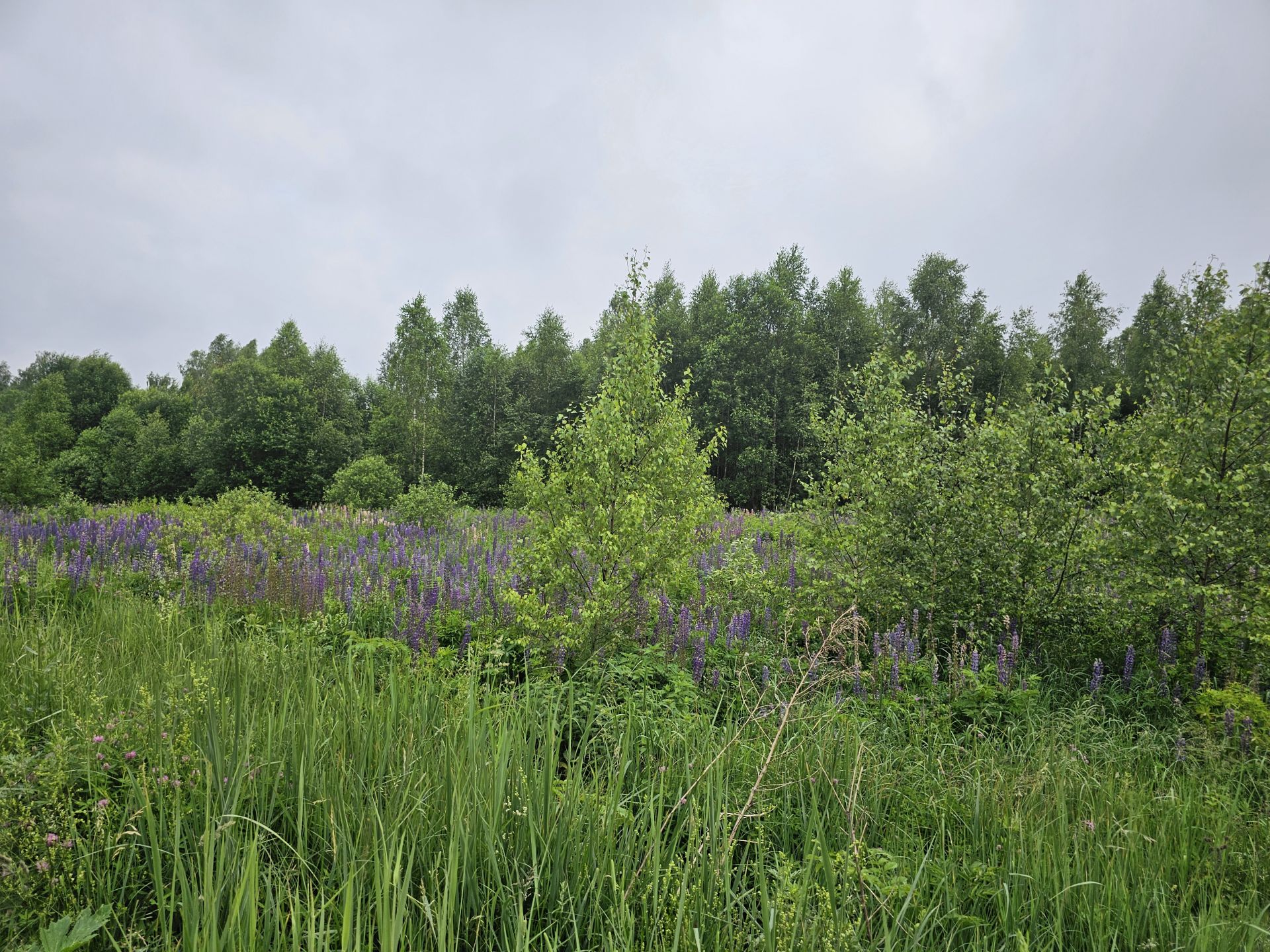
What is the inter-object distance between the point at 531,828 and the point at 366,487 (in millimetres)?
18344

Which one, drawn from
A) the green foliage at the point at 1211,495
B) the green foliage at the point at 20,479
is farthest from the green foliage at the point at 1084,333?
the green foliage at the point at 20,479

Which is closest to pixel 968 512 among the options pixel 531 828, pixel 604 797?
pixel 604 797

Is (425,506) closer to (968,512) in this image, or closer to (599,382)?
(968,512)

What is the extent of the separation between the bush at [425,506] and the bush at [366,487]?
20.1 feet

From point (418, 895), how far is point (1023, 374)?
3924 cm

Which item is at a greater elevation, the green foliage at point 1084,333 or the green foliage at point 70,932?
the green foliage at point 1084,333

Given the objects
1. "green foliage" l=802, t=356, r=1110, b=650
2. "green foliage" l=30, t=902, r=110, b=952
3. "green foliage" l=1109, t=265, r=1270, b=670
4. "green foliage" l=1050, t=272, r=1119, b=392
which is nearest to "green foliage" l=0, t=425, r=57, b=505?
"green foliage" l=30, t=902, r=110, b=952

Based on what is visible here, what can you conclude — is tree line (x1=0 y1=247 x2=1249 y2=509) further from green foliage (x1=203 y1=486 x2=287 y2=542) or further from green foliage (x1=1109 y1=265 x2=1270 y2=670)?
green foliage (x1=1109 y1=265 x2=1270 y2=670)

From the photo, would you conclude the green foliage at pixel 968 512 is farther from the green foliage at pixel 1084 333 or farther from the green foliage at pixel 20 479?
the green foliage at pixel 1084 333

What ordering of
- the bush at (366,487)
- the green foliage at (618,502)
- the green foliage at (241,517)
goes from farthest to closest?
the bush at (366,487)
the green foliage at (241,517)
the green foliage at (618,502)

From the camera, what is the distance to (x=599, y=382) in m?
27.8

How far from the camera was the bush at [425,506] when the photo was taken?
39.9 feet

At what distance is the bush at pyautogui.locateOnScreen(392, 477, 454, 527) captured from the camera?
1216 cm

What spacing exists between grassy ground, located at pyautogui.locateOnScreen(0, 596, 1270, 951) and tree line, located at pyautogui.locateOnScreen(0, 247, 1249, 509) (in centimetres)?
2461
